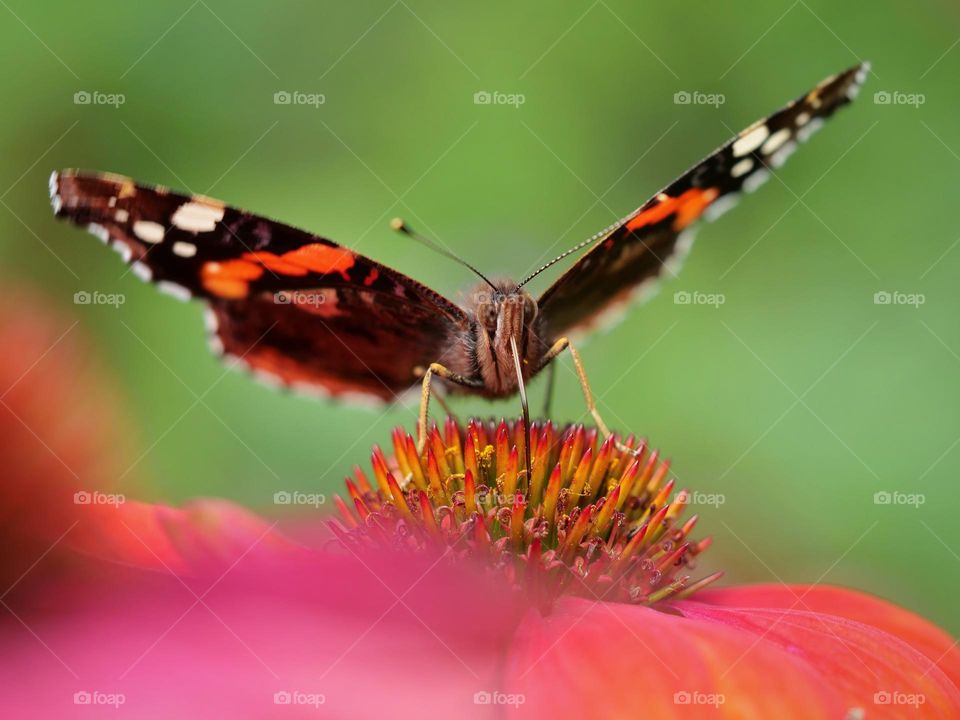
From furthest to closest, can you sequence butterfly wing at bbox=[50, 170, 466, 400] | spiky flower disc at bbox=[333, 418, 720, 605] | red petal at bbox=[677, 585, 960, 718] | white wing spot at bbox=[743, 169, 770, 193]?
white wing spot at bbox=[743, 169, 770, 193], butterfly wing at bbox=[50, 170, 466, 400], spiky flower disc at bbox=[333, 418, 720, 605], red petal at bbox=[677, 585, 960, 718]

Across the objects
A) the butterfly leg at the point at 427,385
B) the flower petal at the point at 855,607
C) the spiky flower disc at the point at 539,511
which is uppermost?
the butterfly leg at the point at 427,385

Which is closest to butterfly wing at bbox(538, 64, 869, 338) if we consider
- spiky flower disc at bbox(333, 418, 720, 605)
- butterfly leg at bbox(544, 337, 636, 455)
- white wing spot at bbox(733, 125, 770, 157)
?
white wing spot at bbox(733, 125, 770, 157)

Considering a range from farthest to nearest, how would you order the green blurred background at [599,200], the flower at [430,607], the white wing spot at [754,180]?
the green blurred background at [599,200], the white wing spot at [754,180], the flower at [430,607]

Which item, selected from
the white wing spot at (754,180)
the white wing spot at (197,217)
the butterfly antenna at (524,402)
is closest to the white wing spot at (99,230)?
the white wing spot at (197,217)

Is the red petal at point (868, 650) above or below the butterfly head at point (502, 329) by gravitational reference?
below

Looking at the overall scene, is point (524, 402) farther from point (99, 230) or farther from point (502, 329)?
point (99, 230)

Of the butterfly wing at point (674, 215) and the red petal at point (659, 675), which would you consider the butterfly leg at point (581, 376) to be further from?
the red petal at point (659, 675)

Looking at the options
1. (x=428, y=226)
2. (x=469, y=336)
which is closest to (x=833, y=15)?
(x=428, y=226)

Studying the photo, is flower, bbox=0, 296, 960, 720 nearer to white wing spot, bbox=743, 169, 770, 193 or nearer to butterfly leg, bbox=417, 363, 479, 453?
butterfly leg, bbox=417, 363, 479, 453
